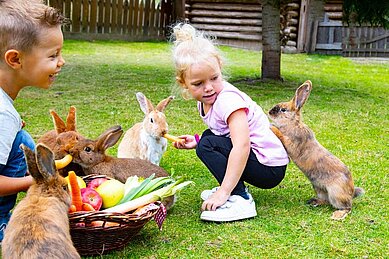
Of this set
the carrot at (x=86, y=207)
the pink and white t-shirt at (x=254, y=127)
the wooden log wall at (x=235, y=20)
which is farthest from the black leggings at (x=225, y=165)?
the wooden log wall at (x=235, y=20)

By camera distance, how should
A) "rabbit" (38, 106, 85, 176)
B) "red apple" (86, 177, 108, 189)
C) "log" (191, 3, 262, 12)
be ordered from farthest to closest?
"log" (191, 3, 262, 12), "rabbit" (38, 106, 85, 176), "red apple" (86, 177, 108, 189)

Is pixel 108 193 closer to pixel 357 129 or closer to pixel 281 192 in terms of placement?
pixel 281 192

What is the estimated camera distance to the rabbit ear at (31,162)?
2294 mm

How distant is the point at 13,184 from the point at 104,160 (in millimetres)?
681

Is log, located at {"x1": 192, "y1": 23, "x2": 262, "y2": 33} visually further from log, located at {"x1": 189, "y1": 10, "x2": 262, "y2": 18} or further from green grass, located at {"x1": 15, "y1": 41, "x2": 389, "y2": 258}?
green grass, located at {"x1": 15, "y1": 41, "x2": 389, "y2": 258}

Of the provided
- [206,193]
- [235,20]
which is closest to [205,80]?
[206,193]

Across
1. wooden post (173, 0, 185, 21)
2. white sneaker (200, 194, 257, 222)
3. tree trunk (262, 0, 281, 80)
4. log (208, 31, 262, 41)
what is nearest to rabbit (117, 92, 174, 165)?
white sneaker (200, 194, 257, 222)

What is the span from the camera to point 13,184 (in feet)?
8.84

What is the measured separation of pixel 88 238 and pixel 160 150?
1.61m

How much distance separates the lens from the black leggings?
3.50 metres

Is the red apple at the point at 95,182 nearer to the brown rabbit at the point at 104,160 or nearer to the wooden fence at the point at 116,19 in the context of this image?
the brown rabbit at the point at 104,160

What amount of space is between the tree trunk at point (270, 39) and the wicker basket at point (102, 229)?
A: 6067 mm

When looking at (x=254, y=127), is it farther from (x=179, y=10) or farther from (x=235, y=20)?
(x=179, y=10)

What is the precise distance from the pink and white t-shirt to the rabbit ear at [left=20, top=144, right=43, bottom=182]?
1.37m
